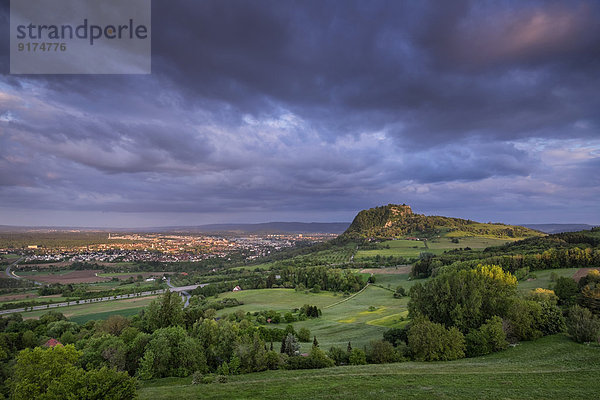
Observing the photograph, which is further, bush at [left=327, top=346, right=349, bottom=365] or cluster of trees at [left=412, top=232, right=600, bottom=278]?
cluster of trees at [left=412, top=232, right=600, bottom=278]

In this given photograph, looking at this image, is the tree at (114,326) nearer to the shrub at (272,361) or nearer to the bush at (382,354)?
the shrub at (272,361)

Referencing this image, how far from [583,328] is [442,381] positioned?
21.1 meters

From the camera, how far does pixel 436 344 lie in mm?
33938

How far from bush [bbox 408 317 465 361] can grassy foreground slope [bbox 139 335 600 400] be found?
196cm

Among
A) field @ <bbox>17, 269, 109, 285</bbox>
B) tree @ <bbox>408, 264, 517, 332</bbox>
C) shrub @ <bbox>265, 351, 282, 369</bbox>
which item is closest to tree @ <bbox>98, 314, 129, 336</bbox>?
shrub @ <bbox>265, 351, 282, 369</bbox>

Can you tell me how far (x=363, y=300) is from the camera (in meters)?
84.8

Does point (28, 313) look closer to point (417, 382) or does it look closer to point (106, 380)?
point (106, 380)

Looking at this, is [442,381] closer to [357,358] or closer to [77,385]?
[357,358]

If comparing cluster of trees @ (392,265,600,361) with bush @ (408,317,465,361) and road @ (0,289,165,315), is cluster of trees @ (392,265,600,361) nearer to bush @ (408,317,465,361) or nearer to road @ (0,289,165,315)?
bush @ (408,317,465,361)

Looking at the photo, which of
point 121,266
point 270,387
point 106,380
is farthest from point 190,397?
point 121,266

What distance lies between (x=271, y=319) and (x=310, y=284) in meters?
47.6

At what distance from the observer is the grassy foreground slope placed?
21.2m

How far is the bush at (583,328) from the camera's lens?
31297mm

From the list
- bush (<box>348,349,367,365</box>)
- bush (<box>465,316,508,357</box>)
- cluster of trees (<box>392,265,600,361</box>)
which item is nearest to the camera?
cluster of trees (<box>392,265,600,361</box>)
